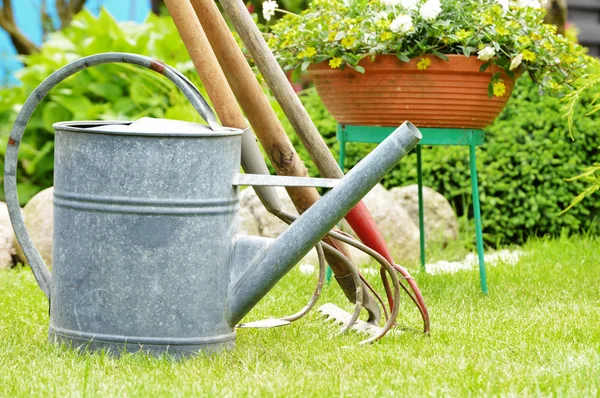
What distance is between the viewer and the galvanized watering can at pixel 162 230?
1.80 m

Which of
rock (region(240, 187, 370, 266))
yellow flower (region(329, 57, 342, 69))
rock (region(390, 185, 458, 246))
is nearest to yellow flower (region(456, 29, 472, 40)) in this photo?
yellow flower (region(329, 57, 342, 69))

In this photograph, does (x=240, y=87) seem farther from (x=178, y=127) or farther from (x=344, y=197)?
(x=344, y=197)

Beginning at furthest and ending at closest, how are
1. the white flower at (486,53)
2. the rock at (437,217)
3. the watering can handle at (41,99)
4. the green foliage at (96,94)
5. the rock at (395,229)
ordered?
the green foliage at (96,94) → the rock at (437,217) → the rock at (395,229) → the white flower at (486,53) → the watering can handle at (41,99)

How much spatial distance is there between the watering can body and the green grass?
0.24 feet

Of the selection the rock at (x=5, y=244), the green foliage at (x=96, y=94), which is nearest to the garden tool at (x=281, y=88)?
the rock at (x=5, y=244)

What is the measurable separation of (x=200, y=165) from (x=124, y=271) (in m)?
0.27

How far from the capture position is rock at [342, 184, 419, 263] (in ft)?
12.7

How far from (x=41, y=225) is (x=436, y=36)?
74.4 inches

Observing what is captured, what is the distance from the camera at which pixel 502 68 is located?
8.96 feet

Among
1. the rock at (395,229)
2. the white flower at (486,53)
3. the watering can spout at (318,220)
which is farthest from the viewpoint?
the rock at (395,229)

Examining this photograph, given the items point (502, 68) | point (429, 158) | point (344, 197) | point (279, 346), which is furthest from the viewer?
point (429, 158)

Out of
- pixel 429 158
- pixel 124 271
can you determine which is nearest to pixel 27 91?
pixel 429 158

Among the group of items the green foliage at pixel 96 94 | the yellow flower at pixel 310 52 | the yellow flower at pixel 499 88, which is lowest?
the green foliage at pixel 96 94

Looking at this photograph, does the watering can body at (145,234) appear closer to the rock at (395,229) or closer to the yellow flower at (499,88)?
the yellow flower at (499,88)
